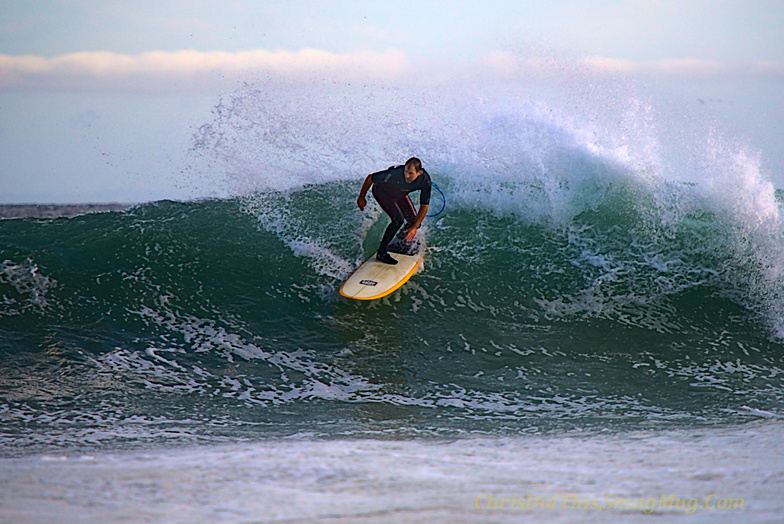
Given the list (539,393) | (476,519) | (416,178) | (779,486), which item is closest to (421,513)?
(476,519)

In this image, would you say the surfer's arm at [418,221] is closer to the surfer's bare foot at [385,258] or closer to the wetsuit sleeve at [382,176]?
the surfer's bare foot at [385,258]

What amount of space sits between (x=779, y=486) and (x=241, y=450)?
2.69 meters

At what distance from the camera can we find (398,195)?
636cm

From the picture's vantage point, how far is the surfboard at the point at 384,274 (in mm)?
6103

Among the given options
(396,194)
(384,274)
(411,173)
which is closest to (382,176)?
(396,194)

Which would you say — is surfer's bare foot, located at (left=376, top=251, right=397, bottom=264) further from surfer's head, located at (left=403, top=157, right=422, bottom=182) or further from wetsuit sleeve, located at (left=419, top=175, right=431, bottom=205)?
surfer's head, located at (left=403, top=157, right=422, bottom=182)

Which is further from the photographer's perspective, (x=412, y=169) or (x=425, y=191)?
(x=425, y=191)

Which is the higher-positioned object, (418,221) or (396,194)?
(396,194)

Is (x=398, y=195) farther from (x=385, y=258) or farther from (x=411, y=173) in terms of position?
(x=385, y=258)

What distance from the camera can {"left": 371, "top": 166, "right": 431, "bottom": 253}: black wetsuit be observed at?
6074mm

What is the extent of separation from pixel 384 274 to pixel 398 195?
0.86m

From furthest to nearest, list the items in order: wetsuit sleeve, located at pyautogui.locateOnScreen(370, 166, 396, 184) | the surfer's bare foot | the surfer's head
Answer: the surfer's bare foot < wetsuit sleeve, located at pyautogui.locateOnScreen(370, 166, 396, 184) < the surfer's head

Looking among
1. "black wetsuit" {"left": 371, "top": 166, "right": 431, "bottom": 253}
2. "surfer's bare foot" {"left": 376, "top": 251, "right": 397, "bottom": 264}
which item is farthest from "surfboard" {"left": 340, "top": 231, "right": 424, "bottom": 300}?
"black wetsuit" {"left": 371, "top": 166, "right": 431, "bottom": 253}

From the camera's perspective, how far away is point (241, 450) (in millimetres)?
3383
